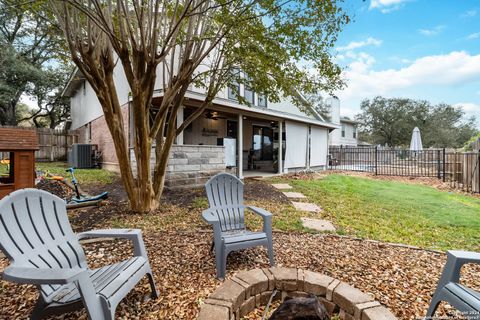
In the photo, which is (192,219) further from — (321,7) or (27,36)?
(27,36)

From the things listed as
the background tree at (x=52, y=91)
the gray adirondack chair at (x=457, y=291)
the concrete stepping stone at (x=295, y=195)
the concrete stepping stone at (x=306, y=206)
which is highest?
the background tree at (x=52, y=91)

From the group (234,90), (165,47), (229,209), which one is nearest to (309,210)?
(229,209)

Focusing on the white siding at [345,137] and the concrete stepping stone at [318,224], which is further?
the white siding at [345,137]

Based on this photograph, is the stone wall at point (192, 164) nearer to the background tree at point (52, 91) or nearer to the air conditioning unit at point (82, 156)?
the air conditioning unit at point (82, 156)

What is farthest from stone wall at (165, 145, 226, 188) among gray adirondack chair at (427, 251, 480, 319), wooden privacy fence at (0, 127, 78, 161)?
wooden privacy fence at (0, 127, 78, 161)

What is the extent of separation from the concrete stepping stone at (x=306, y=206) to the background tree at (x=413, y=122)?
30.9m

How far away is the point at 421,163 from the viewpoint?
13.0 metres

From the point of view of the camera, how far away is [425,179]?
1038 centimetres

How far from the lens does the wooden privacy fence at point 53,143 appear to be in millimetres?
13133

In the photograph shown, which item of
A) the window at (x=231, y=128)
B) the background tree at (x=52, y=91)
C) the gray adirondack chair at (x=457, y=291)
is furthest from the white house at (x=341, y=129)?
the gray adirondack chair at (x=457, y=291)

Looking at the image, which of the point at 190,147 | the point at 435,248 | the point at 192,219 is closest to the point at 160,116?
the point at 192,219

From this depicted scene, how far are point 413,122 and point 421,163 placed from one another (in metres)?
21.0

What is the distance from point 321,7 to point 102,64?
3.73 metres

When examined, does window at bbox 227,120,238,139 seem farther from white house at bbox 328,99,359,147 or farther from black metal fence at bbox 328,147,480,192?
white house at bbox 328,99,359,147
